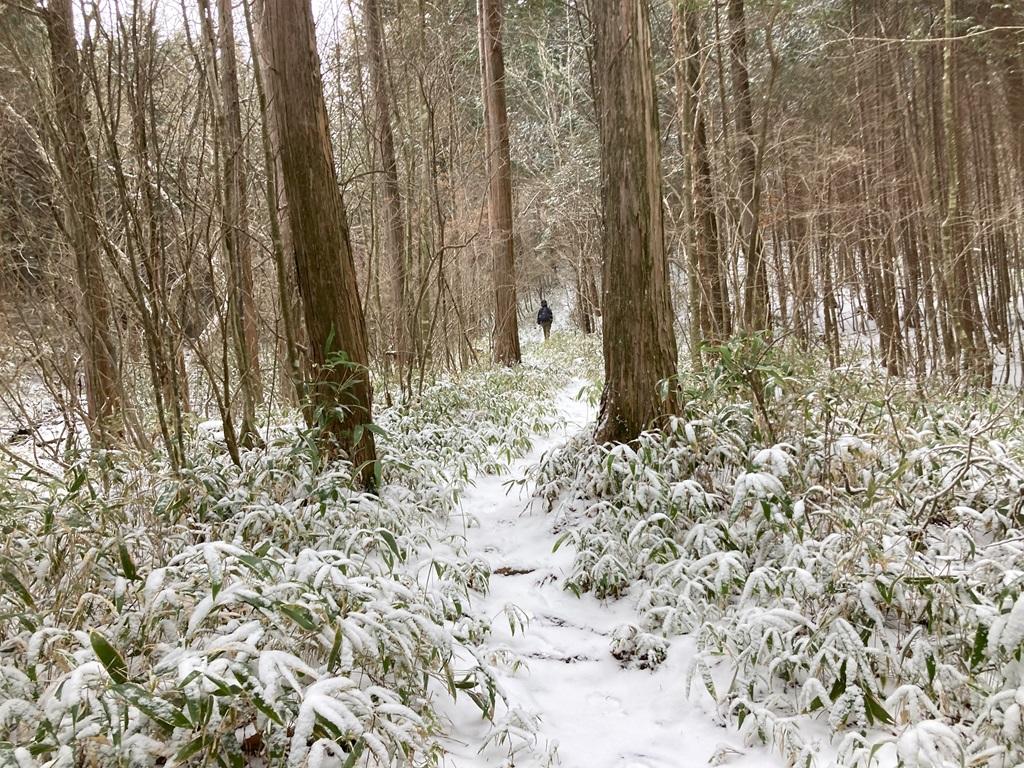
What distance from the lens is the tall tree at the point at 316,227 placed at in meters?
3.38

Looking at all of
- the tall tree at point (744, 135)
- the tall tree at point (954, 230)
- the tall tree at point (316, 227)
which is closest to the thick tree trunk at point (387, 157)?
the tall tree at point (316, 227)

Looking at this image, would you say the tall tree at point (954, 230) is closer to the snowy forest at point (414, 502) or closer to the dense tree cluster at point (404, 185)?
the dense tree cluster at point (404, 185)

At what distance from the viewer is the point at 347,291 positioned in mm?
3564

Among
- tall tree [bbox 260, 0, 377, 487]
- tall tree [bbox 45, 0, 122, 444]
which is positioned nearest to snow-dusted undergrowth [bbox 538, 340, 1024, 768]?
tall tree [bbox 260, 0, 377, 487]

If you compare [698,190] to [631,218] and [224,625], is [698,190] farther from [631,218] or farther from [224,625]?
[224,625]

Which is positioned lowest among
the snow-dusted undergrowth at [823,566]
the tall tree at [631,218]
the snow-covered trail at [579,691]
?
the snow-covered trail at [579,691]

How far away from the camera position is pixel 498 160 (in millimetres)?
9359

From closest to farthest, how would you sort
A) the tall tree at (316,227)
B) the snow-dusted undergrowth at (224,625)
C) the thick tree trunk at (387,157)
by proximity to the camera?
the snow-dusted undergrowth at (224,625) < the tall tree at (316,227) < the thick tree trunk at (387,157)

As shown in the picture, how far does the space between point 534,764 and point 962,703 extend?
4.19 ft

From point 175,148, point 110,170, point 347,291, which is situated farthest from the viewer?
point 175,148

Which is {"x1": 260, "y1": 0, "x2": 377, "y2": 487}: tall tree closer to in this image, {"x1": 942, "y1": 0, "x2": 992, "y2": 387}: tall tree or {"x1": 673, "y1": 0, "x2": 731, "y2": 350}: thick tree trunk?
{"x1": 673, "y1": 0, "x2": 731, "y2": 350}: thick tree trunk

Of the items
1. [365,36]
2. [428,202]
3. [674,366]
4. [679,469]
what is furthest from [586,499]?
[365,36]

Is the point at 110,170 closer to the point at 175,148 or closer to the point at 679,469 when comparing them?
the point at 175,148

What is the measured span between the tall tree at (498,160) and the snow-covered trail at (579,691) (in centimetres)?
684
